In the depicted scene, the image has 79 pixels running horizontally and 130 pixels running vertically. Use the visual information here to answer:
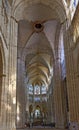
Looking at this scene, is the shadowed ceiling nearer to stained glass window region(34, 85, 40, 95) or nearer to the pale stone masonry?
the pale stone masonry

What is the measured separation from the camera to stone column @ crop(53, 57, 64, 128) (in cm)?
1839

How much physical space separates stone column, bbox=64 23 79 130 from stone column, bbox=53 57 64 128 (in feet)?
21.7

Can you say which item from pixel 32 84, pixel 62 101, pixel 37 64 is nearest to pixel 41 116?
pixel 32 84

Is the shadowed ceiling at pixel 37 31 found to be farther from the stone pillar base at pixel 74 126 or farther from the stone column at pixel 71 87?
the stone pillar base at pixel 74 126

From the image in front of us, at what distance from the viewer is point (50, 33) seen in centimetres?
2158

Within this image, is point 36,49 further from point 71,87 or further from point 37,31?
point 71,87

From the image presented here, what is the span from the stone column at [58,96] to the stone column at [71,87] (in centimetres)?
663

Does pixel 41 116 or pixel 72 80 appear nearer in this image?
pixel 72 80

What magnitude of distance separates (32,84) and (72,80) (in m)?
29.1

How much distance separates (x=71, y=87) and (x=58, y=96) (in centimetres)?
706

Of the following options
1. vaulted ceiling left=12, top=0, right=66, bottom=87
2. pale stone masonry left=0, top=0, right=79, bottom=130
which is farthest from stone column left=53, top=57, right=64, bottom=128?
vaulted ceiling left=12, top=0, right=66, bottom=87

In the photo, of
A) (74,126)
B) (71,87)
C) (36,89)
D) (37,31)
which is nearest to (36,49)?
(37,31)

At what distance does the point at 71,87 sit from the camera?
12258mm

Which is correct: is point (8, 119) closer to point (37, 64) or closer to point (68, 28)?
point (68, 28)
